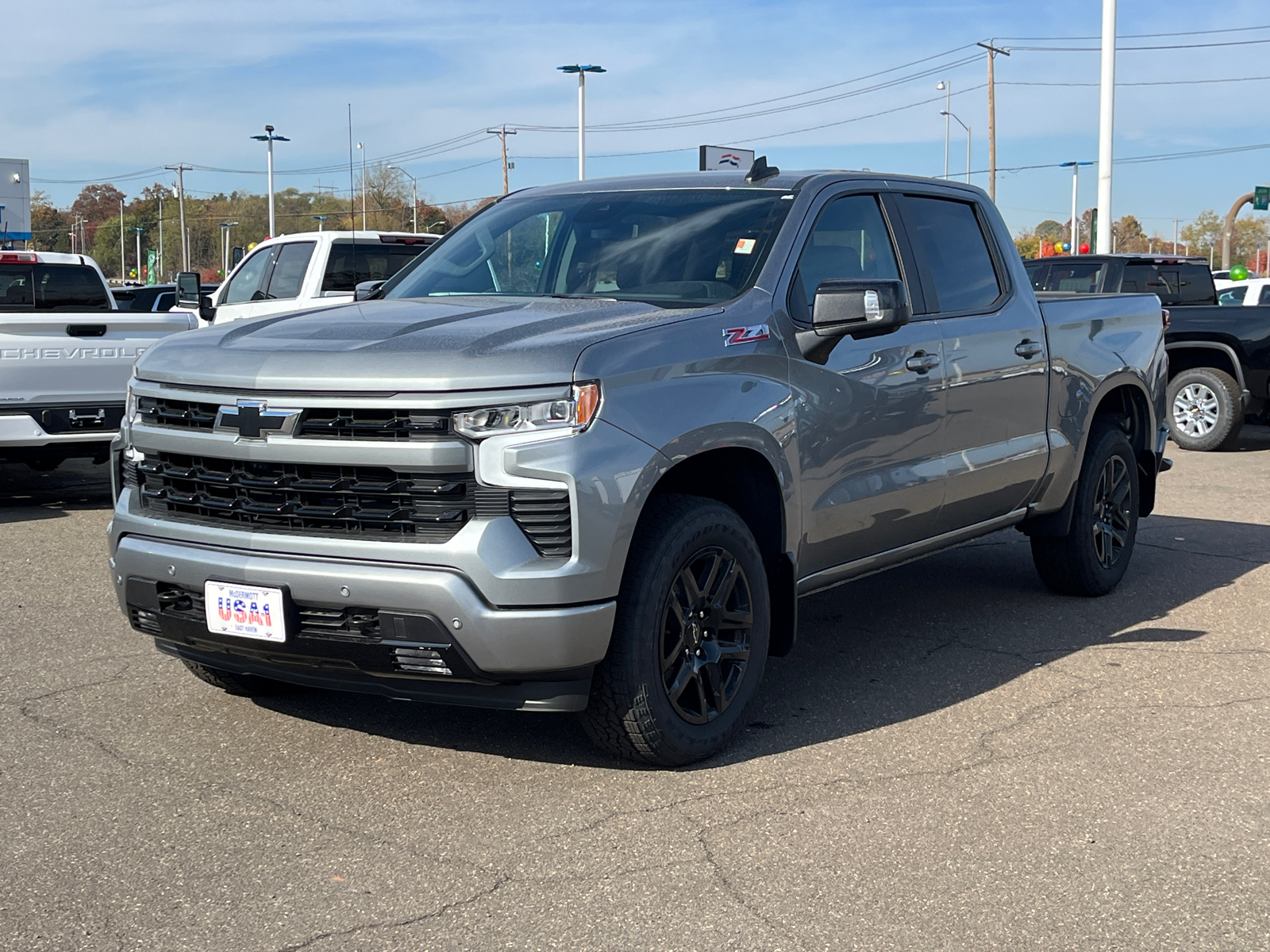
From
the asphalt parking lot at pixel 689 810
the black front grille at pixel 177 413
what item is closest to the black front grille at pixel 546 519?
the asphalt parking lot at pixel 689 810

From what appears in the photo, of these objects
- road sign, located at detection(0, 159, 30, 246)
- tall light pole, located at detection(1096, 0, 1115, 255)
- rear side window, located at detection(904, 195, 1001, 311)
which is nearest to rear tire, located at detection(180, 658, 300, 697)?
rear side window, located at detection(904, 195, 1001, 311)

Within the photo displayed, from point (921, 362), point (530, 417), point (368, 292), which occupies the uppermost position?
point (368, 292)

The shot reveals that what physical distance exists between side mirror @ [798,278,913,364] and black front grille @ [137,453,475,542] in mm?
1497

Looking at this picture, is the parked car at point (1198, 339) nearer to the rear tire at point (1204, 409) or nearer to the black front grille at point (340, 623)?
the rear tire at point (1204, 409)

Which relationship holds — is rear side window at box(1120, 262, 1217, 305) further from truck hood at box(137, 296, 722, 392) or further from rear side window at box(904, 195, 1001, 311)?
truck hood at box(137, 296, 722, 392)

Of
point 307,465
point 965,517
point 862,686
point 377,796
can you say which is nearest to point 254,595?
point 307,465

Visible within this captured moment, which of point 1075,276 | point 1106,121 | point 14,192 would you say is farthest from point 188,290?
point 14,192

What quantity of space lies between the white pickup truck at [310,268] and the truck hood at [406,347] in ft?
26.0

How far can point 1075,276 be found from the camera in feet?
47.5

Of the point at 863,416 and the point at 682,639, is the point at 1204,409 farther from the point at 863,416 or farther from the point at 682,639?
the point at 682,639

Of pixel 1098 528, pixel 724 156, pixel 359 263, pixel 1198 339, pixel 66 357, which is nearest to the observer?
pixel 1098 528

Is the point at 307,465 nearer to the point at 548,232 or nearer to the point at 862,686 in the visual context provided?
the point at 548,232

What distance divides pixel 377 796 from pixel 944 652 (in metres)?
2.76

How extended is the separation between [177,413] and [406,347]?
83 cm
